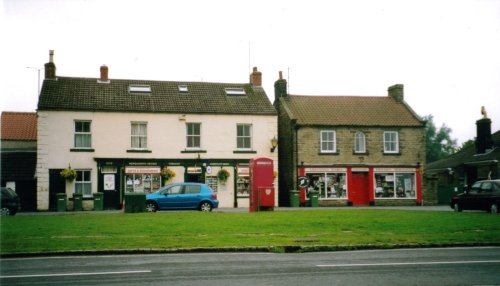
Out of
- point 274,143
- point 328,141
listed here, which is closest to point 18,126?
point 274,143

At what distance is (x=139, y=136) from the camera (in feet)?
118

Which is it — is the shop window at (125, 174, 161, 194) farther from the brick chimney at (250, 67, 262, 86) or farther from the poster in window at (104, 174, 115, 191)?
the brick chimney at (250, 67, 262, 86)

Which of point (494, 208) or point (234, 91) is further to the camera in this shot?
point (234, 91)

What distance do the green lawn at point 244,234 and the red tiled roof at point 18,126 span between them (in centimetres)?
2638

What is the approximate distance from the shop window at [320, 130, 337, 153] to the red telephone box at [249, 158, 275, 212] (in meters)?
11.7

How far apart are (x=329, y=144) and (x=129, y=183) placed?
14.5 metres

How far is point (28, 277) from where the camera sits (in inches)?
363

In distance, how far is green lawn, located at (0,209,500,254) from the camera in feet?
43.3

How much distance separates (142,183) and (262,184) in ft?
36.4

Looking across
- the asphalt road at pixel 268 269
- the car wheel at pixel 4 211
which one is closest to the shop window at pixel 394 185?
the car wheel at pixel 4 211

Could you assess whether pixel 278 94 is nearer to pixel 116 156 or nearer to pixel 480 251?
pixel 116 156

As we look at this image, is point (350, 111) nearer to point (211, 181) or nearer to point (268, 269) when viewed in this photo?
point (211, 181)

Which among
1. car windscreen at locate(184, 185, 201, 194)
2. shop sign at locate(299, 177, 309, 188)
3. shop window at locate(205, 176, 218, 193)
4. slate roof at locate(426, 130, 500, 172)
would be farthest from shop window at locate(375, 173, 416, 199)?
car windscreen at locate(184, 185, 201, 194)

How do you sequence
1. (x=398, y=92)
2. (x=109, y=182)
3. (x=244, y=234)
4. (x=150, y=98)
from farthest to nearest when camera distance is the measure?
(x=398, y=92)
(x=150, y=98)
(x=109, y=182)
(x=244, y=234)
